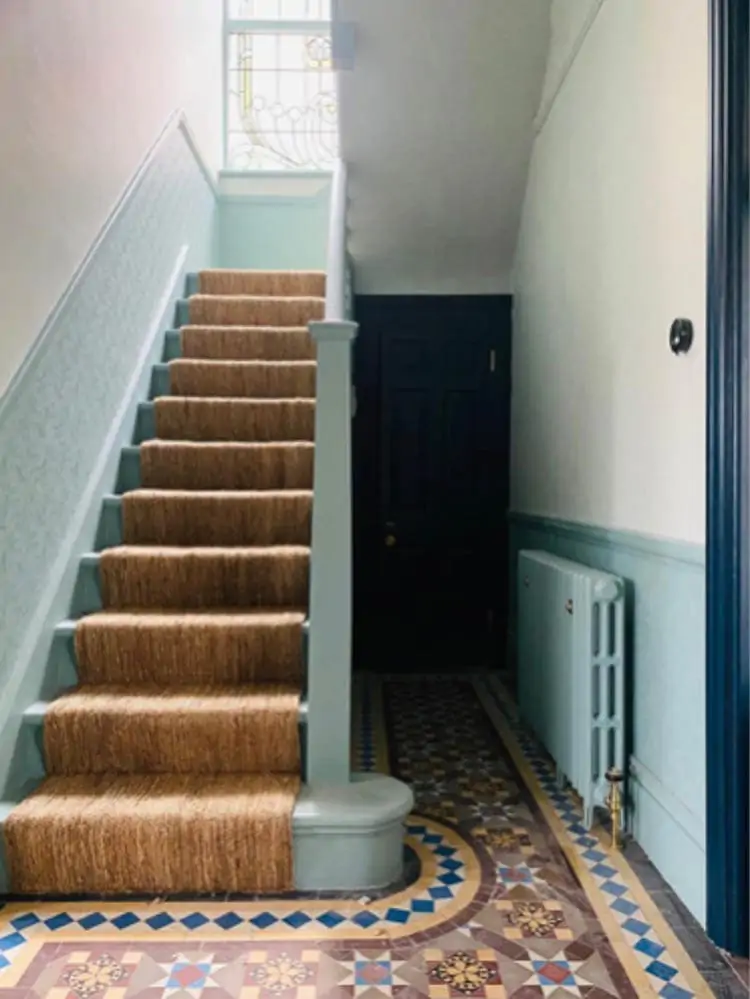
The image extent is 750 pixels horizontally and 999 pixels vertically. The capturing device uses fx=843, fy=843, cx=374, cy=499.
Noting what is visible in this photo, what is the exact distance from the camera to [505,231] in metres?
4.22

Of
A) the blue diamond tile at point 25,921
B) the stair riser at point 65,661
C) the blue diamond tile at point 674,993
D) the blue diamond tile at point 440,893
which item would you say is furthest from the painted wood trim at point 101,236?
the blue diamond tile at point 674,993

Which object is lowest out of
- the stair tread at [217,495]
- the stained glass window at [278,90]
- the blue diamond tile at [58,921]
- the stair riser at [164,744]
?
the blue diamond tile at [58,921]

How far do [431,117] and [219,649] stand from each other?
2.62 metres

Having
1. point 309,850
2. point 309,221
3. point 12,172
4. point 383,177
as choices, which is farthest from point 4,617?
point 309,221

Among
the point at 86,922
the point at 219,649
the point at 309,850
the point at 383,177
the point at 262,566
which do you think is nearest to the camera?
the point at 86,922

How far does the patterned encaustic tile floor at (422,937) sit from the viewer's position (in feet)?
5.31

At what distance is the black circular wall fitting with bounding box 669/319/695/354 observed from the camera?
1.88 meters

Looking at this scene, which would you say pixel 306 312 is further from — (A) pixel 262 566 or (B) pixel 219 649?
(B) pixel 219 649

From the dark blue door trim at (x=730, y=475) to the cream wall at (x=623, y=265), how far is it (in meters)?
0.12

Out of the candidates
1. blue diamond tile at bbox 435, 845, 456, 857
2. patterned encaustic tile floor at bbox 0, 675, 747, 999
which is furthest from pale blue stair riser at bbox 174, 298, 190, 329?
blue diamond tile at bbox 435, 845, 456, 857

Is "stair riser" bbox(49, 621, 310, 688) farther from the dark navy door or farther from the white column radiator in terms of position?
the dark navy door

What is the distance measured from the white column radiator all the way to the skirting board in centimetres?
6

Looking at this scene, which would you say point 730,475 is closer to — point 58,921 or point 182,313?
point 58,921

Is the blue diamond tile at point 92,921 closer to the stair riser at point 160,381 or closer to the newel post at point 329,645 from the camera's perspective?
the newel post at point 329,645
